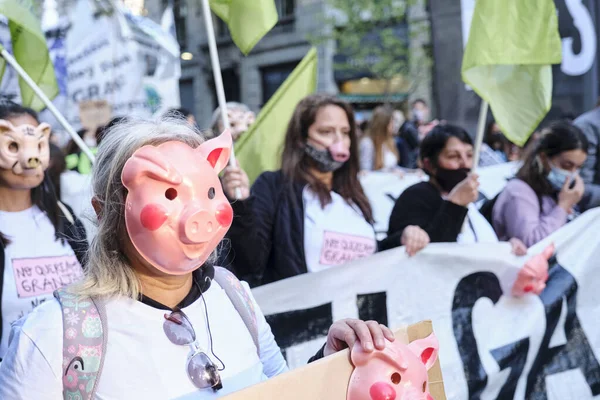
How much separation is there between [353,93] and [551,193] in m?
16.1

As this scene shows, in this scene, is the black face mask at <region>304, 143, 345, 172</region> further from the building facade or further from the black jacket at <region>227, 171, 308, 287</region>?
the building facade

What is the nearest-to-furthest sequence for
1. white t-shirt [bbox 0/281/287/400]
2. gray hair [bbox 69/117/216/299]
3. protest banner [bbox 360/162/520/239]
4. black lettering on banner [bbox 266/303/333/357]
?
white t-shirt [bbox 0/281/287/400] < gray hair [bbox 69/117/216/299] < black lettering on banner [bbox 266/303/333/357] < protest banner [bbox 360/162/520/239]

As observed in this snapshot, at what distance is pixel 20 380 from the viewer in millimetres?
1193

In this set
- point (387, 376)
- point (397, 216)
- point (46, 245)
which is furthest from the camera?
point (397, 216)

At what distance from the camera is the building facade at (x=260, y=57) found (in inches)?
734

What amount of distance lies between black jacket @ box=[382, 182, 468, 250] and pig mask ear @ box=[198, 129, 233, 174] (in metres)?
1.52

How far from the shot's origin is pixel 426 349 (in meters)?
1.41

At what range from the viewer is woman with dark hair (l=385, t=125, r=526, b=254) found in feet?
9.03

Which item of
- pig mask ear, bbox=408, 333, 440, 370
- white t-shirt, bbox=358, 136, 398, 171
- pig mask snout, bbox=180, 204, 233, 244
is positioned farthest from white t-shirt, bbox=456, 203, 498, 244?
white t-shirt, bbox=358, 136, 398, 171

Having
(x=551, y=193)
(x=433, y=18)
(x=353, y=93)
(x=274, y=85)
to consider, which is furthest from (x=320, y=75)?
(x=551, y=193)

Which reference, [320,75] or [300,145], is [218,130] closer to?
[300,145]

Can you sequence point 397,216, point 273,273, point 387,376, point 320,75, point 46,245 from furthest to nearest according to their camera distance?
point 320,75 < point 397,216 < point 273,273 < point 46,245 < point 387,376

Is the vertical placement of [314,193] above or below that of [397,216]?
above

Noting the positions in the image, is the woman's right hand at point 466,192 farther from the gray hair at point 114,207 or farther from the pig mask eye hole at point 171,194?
the pig mask eye hole at point 171,194
